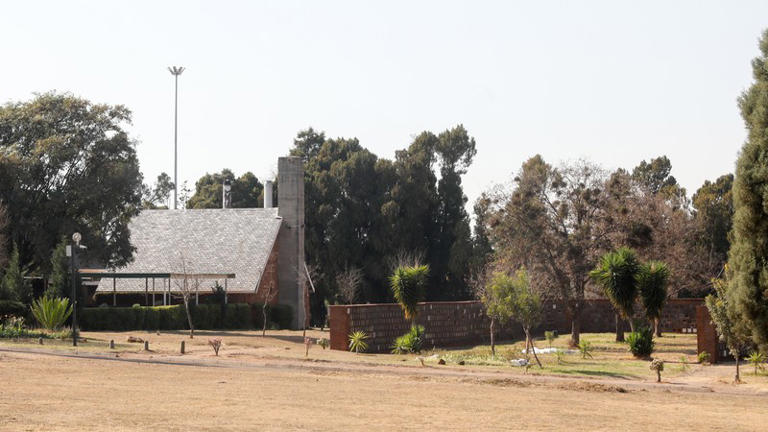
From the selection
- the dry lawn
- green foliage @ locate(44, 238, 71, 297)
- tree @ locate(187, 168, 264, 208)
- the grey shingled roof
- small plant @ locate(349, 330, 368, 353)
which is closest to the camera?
the dry lawn

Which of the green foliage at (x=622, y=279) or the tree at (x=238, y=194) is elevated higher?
the tree at (x=238, y=194)

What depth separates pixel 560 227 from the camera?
42.1 meters

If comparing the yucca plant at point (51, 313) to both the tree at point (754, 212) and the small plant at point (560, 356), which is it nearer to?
the small plant at point (560, 356)

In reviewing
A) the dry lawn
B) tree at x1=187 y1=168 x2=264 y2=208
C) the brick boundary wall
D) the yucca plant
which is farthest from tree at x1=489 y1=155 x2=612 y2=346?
tree at x1=187 y1=168 x2=264 y2=208

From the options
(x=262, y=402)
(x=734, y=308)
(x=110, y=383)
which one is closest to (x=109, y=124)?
(x=110, y=383)

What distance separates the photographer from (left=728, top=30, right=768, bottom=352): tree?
18.0 m

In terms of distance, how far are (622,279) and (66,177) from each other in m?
25.7

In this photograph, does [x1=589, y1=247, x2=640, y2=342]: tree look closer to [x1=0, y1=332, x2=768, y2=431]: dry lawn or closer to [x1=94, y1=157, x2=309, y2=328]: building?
[x1=0, y1=332, x2=768, y2=431]: dry lawn

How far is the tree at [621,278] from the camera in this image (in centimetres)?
3588

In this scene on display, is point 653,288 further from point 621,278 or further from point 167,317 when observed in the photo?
point 167,317

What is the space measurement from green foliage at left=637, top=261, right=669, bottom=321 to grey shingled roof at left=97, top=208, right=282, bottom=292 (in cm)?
2174

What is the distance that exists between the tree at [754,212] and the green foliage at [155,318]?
31029 mm

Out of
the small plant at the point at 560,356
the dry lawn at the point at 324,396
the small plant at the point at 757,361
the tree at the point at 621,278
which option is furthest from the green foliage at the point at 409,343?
the small plant at the point at 757,361

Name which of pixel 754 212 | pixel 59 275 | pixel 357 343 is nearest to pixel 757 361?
pixel 754 212
